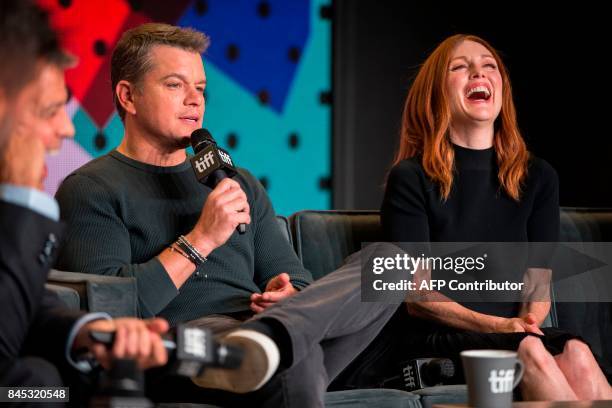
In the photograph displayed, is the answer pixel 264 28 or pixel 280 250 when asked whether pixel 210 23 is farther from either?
pixel 280 250

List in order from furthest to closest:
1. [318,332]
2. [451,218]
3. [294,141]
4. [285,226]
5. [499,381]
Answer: [294,141]
[285,226]
[451,218]
[318,332]
[499,381]

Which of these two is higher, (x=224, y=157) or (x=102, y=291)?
(x=224, y=157)

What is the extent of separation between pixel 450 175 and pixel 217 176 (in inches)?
27.4

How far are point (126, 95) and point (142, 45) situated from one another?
13 cm

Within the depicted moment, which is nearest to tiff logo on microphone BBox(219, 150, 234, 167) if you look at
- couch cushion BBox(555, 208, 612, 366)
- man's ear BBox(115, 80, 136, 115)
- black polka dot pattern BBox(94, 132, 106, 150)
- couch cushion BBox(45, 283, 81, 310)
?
man's ear BBox(115, 80, 136, 115)

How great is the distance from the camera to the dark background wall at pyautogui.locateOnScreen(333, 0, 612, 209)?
12.3 feet

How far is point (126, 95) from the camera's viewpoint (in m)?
2.27

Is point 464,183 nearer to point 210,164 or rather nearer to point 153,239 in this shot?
point 210,164

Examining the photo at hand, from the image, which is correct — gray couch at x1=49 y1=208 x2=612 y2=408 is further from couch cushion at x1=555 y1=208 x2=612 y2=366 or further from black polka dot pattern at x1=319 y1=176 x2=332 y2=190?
black polka dot pattern at x1=319 y1=176 x2=332 y2=190

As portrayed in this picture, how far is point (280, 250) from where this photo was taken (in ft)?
7.70

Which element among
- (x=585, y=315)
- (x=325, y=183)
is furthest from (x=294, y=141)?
(x=585, y=315)

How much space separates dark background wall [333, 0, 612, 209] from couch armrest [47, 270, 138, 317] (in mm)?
2070

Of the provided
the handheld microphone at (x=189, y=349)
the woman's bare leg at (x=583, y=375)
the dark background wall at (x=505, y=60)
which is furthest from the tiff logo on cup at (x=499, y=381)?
the dark background wall at (x=505, y=60)

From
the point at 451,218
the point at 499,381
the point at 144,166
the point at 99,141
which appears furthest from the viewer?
the point at 99,141
